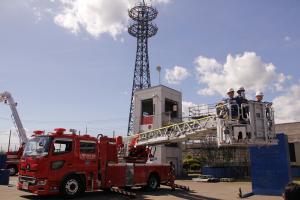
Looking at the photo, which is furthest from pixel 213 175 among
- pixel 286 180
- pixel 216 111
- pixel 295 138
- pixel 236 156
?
pixel 216 111

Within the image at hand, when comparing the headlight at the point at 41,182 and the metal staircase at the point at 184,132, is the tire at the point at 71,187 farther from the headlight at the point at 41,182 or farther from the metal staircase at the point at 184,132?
A: the metal staircase at the point at 184,132

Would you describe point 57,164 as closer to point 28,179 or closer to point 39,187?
point 39,187

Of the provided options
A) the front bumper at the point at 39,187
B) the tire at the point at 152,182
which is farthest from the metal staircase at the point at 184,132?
the front bumper at the point at 39,187

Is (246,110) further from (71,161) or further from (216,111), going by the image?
(71,161)

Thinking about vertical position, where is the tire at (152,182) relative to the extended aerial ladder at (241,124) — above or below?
below

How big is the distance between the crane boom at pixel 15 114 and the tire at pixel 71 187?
2130 cm

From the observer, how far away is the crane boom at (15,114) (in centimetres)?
3334

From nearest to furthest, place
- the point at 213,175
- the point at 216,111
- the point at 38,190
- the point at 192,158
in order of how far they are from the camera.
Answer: the point at 38,190 < the point at 216,111 < the point at 213,175 < the point at 192,158

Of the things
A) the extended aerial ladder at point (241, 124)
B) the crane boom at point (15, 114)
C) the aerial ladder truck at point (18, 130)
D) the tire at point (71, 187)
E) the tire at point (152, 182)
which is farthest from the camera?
the crane boom at point (15, 114)

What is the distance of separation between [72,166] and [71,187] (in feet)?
2.91

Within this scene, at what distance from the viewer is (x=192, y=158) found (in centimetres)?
4388

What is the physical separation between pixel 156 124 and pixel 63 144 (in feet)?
65.6

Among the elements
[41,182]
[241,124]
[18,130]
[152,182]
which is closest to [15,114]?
[18,130]

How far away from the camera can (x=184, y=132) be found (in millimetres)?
15625
